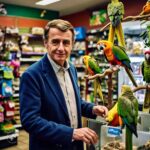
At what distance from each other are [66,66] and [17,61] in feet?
14.9

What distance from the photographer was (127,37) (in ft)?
20.1

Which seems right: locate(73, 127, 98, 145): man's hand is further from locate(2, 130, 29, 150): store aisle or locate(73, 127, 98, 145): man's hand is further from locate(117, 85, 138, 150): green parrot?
locate(2, 130, 29, 150): store aisle

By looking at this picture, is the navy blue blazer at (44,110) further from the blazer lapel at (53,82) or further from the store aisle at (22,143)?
the store aisle at (22,143)

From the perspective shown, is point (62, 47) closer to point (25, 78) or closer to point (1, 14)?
point (25, 78)

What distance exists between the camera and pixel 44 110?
5.16ft

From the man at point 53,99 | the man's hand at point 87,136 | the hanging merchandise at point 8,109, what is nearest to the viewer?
the man's hand at point 87,136

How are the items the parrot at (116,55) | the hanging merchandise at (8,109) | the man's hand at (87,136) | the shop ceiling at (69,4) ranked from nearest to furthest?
the man's hand at (87,136), the parrot at (116,55), the hanging merchandise at (8,109), the shop ceiling at (69,4)

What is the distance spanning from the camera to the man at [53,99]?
1398 millimetres

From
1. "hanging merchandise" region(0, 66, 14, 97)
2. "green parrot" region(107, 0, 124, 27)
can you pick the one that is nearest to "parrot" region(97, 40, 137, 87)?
"green parrot" region(107, 0, 124, 27)

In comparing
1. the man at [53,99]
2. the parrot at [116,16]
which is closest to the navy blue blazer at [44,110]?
the man at [53,99]

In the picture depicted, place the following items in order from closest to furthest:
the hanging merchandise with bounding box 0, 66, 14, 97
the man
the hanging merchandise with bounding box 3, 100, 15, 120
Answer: the man, the hanging merchandise with bounding box 0, 66, 14, 97, the hanging merchandise with bounding box 3, 100, 15, 120

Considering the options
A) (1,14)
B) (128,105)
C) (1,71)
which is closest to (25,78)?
(128,105)

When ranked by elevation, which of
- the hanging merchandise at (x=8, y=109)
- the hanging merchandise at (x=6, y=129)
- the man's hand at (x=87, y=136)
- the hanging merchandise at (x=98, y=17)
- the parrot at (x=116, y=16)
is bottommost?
the hanging merchandise at (x=6, y=129)

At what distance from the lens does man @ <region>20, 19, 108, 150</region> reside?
140 centimetres
